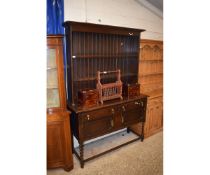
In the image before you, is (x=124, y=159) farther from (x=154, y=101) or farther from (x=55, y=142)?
(x=154, y=101)

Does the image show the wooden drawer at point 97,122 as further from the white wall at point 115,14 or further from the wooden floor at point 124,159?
the white wall at point 115,14

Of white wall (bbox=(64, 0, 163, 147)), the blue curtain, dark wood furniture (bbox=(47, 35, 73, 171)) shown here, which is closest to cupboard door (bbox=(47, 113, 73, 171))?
dark wood furniture (bbox=(47, 35, 73, 171))

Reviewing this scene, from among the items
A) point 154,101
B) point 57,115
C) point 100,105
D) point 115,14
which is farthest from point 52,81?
point 154,101

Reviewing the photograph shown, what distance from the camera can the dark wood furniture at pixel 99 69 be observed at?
7.94 feet

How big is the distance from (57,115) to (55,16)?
1.40 meters

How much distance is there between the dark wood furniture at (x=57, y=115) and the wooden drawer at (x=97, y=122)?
0.26m

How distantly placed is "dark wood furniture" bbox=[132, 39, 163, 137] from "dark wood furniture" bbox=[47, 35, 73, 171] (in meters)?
1.63

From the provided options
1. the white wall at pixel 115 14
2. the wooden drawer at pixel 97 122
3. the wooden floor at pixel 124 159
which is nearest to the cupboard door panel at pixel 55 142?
the wooden floor at pixel 124 159

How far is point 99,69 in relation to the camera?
2.92 m

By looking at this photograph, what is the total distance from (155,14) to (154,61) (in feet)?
3.47

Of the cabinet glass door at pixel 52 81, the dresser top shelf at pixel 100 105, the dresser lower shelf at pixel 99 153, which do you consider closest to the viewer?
the cabinet glass door at pixel 52 81
